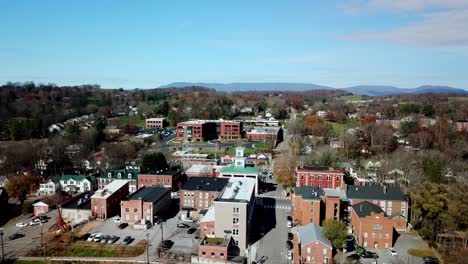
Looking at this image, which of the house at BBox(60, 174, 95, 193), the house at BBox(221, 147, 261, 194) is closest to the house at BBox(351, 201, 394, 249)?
the house at BBox(221, 147, 261, 194)

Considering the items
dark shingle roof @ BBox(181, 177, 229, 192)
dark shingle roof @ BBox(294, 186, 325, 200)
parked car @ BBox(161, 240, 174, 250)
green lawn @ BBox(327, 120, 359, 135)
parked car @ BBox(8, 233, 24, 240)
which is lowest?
parked car @ BBox(8, 233, 24, 240)

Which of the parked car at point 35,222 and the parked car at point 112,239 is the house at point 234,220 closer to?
the parked car at point 112,239

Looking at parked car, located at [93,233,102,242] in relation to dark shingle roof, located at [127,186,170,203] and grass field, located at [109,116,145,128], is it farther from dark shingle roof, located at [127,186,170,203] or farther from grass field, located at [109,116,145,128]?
grass field, located at [109,116,145,128]

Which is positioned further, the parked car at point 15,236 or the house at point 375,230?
the parked car at point 15,236

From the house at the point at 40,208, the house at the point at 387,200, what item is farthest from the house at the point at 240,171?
the house at the point at 40,208

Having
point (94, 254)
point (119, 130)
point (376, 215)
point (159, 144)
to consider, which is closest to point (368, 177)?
point (376, 215)

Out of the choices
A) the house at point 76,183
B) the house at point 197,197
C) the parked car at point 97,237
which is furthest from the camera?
the house at point 76,183
